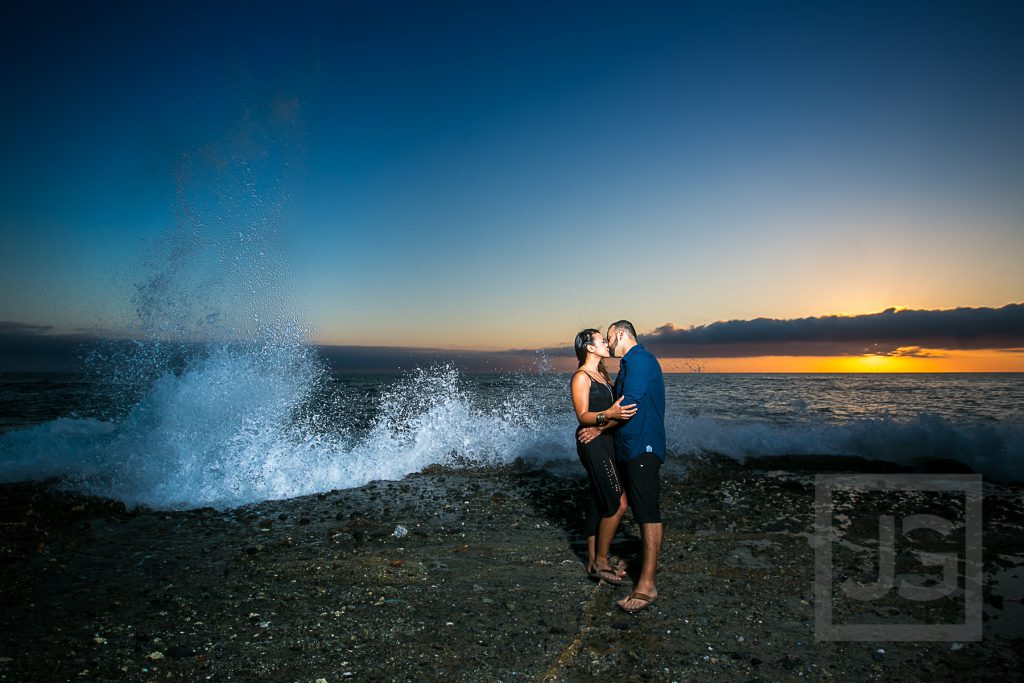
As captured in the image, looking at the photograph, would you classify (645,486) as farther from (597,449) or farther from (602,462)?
(597,449)

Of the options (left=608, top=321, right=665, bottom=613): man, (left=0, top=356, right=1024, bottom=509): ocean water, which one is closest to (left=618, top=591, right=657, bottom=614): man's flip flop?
(left=608, top=321, right=665, bottom=613): man

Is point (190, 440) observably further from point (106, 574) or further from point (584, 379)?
point (584, 379)

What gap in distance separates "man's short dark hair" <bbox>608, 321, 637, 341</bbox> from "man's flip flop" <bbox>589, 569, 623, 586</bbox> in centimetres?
261

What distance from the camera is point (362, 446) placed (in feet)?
44.5

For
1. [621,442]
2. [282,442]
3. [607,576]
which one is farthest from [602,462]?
[282,442]

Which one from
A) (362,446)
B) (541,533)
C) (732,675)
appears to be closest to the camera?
(732,675)

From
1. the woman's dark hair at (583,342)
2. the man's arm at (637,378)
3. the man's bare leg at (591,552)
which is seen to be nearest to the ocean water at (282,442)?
the man's bare leg at (591,552)

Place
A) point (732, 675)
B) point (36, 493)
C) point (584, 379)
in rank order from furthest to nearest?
point (36, 493) < point (584, 379) < point (732, 675)

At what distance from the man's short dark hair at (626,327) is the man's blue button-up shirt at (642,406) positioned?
0.29 meters

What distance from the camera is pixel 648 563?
17.1 ft

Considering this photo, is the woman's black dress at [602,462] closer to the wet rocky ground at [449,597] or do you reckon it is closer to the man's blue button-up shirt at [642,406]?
the man's blue button-up shirt at [642,406]

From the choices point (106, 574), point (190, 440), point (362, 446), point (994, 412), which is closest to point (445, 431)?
point (362, 446)

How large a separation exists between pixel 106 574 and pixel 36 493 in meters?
5.76

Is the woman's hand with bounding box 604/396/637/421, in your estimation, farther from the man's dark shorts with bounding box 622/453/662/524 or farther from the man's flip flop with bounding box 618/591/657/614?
the man's flip flop with bounding box 618/591/657/614
